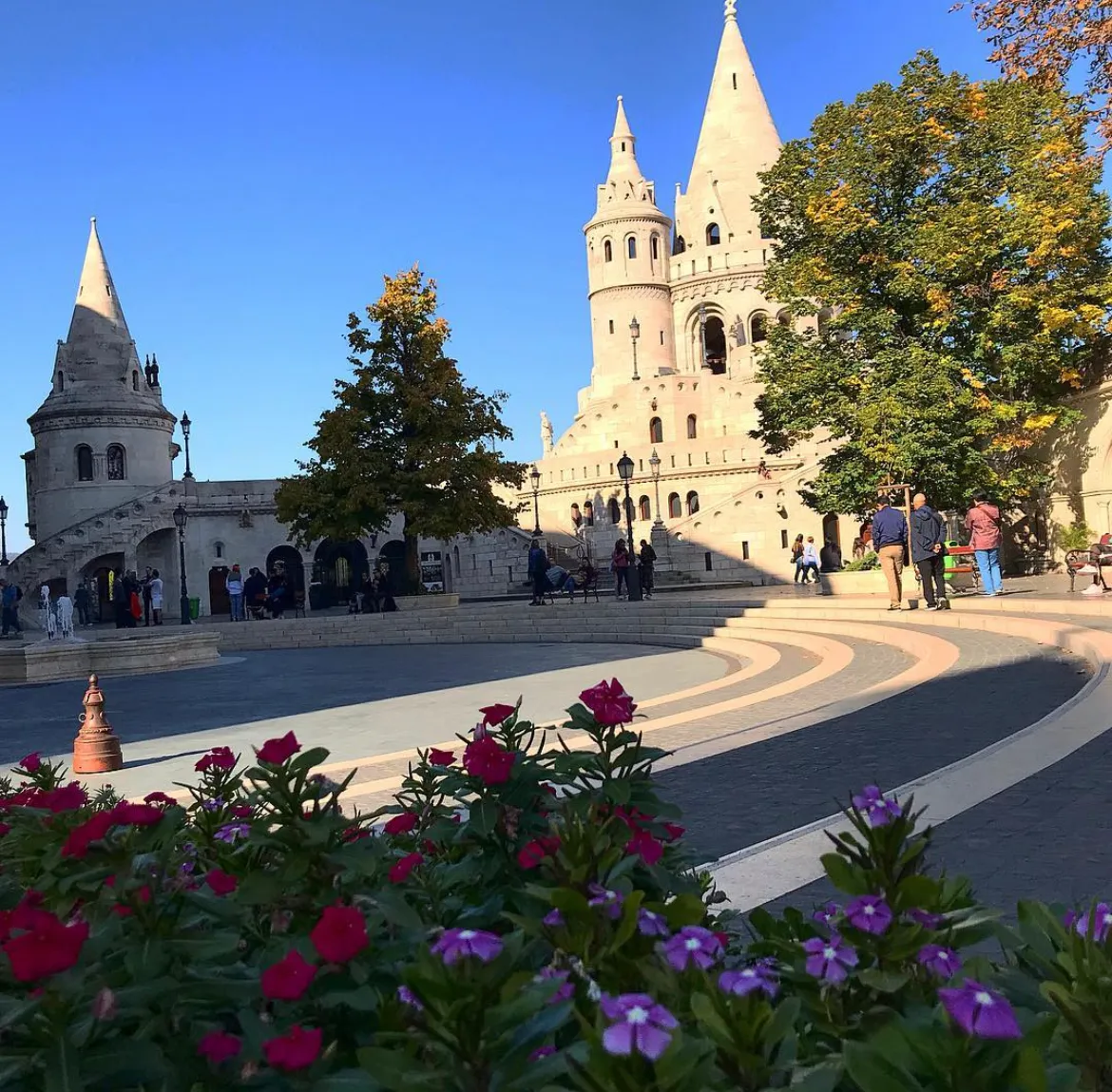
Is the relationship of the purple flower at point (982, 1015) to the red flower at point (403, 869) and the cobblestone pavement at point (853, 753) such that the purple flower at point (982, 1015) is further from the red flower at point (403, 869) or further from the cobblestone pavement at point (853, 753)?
the cobblestone pavement at point (853, 753)

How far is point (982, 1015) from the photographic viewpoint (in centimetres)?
133

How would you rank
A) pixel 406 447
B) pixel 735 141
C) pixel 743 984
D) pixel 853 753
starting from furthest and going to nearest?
pixel 735 141 < pixel 406 447 < pixel 853 753 < pixel 743 984

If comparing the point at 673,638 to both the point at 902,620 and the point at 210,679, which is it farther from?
the point at 210,679

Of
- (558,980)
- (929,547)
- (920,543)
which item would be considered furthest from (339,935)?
(929,547)

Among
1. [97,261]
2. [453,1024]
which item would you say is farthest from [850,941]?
[97,261]

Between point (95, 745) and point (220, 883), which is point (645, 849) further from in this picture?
point (95, 745)

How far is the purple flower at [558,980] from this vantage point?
1.54 meters

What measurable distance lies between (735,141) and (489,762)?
6967cm

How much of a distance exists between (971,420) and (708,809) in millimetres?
20172

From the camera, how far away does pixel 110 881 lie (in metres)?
2.25

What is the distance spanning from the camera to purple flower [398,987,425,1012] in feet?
5.21

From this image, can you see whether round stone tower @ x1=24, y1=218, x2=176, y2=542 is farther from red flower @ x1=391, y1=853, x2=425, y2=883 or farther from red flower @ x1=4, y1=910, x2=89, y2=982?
red flower @ x1=4, y1=910, x2=89, y2=982

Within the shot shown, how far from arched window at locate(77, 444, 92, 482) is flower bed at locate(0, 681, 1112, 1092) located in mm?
50208

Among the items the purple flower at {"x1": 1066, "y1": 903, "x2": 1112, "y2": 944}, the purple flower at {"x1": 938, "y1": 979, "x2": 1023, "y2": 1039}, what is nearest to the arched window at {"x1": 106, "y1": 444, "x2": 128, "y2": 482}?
the purple flower at {"x1": 1066, "y1": 903, "x2": 1112, "y2": 944}
